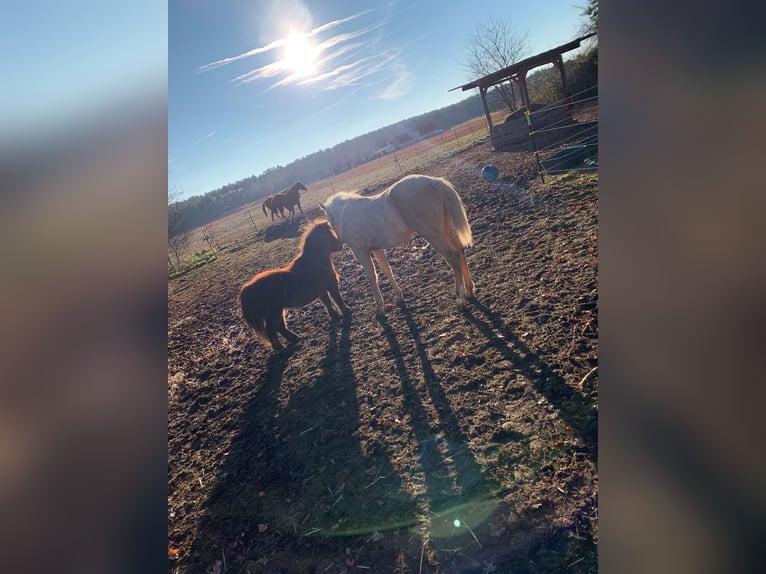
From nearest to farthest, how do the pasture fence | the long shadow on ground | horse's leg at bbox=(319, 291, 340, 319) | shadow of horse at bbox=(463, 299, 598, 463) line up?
the long shadow on ground < shadow of horse at bbox=(463, 299, 598, 463) < horse's leg at bbox=(319, 291, 340, 319) < the pasture fence

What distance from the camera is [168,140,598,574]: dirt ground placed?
2.28 meters

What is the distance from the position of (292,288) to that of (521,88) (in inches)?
455

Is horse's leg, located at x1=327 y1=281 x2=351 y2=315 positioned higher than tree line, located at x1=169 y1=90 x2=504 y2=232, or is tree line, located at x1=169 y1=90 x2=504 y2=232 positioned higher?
tree line, located at x1=169 y1=90 x2=504 y2=232

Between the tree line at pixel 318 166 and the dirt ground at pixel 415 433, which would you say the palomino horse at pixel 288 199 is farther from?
the tree line at pixel 318 166

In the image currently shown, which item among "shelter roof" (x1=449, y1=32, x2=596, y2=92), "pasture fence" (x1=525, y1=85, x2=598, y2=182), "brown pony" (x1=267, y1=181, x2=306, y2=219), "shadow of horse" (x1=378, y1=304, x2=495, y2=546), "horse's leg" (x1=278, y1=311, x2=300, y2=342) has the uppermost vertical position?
"shelter roof" (x1=449, y1=32, x2=596, y2=92)

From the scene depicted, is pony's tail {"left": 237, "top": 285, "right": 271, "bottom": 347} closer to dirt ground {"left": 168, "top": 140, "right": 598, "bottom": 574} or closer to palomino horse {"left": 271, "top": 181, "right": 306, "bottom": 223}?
dirt ground {"left": 168, "top": 140, "right": 598, "bottom": 574}

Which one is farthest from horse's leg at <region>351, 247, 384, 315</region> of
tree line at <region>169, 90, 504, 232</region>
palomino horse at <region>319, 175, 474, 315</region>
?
tree line at <region>169, 90, 504, 232</region>

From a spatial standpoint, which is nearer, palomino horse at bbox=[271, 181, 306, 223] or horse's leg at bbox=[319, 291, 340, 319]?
horse's leg at bbox=[319, 291, 340, 319]

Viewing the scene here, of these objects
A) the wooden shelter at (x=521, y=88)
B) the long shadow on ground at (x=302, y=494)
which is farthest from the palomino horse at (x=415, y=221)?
the wooden shelter at (x=521, y=88)

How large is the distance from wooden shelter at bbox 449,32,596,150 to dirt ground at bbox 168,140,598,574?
293 inches

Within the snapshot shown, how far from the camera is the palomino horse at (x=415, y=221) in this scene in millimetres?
4613
